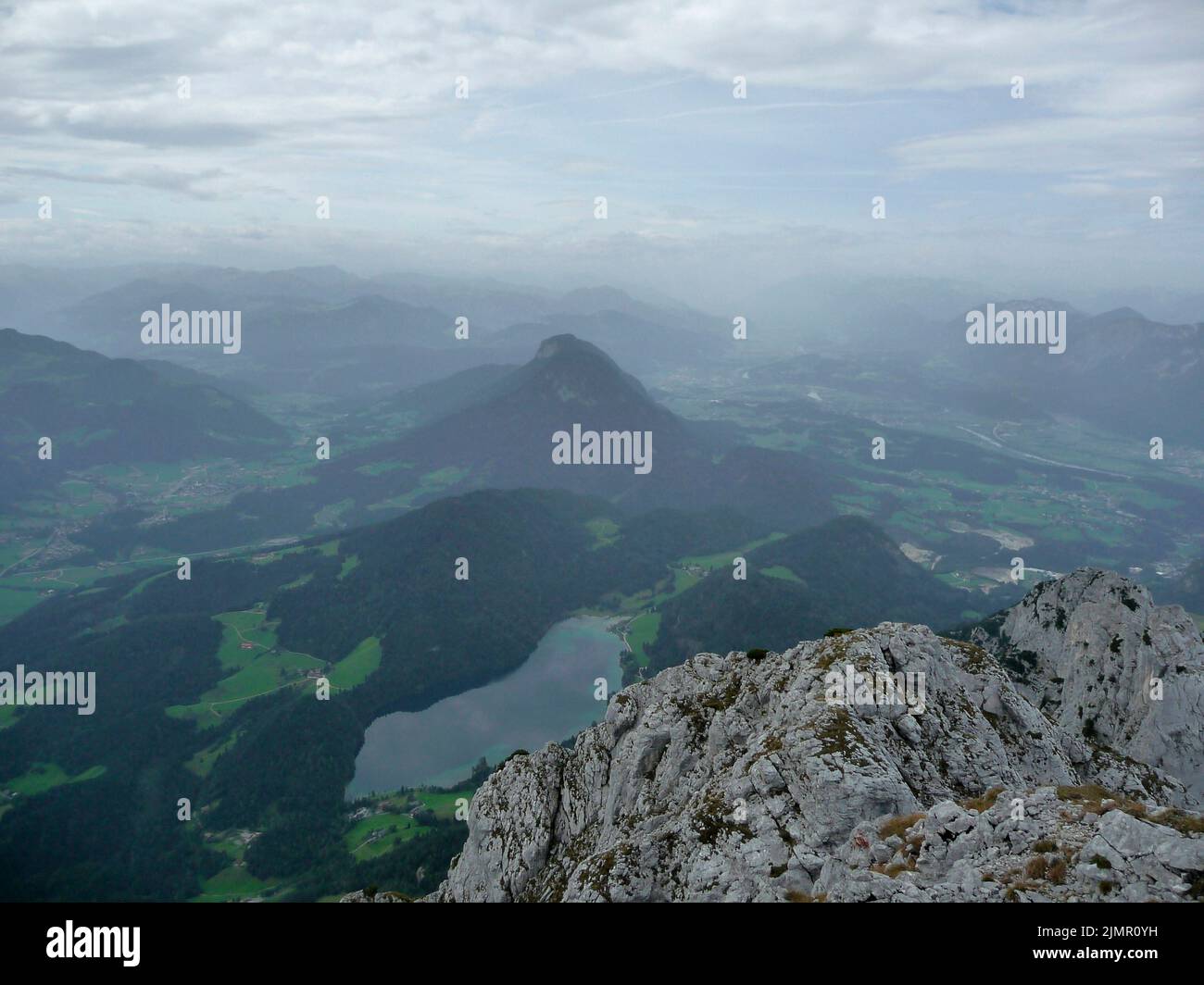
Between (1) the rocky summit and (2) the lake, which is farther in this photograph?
(2) the lake

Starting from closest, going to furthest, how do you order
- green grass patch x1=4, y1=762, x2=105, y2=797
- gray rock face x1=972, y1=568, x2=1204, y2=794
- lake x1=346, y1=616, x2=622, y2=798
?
gray rock face x1=972, y1=568, x2=1204, y2=794, green grass patch x1=4, y1=762, x2=105, y2=797, lake x1=346, y1=616, x2=622, y2=798

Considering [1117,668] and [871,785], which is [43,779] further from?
[1117,668]

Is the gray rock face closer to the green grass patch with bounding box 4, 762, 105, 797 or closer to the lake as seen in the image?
the lake

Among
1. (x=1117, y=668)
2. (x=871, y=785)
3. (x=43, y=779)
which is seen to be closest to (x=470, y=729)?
(x=43, y=779)

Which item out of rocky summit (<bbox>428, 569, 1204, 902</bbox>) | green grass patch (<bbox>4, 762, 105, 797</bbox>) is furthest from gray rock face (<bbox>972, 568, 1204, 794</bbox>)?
green grass patch (<bbox>4, 762, 105, 797</bbox>)

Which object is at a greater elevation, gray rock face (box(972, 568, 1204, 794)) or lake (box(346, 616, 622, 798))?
gray rock face (box(972, 568, 1204, 794))
